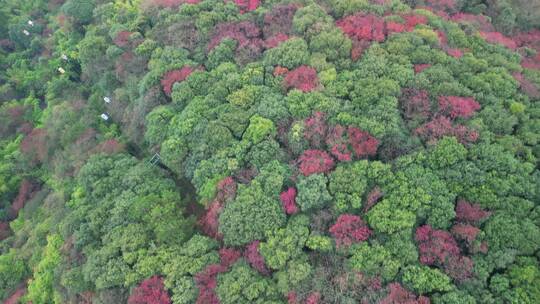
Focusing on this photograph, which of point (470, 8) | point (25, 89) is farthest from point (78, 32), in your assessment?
point (470, 8)

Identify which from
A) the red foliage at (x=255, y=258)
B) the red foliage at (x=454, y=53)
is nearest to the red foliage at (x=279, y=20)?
the red foliage at (x=454, y=53)

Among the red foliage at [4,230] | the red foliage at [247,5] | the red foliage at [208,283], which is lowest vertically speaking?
the red foliage at [4,230]

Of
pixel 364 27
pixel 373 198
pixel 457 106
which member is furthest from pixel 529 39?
pixel 373 198

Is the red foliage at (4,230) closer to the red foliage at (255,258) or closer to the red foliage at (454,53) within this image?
the red foliage at (255,258)

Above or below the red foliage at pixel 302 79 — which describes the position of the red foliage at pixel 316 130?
below

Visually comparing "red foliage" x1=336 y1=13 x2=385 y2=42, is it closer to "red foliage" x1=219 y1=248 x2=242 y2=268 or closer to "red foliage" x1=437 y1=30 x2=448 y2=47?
"red foliage" x1=437 y1=30 x2=448 y2=47

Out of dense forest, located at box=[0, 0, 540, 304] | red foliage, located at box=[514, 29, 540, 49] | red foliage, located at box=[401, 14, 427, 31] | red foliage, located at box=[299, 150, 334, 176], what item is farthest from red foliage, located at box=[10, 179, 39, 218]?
red foliage, located at box=[514, 29, 540, 49]

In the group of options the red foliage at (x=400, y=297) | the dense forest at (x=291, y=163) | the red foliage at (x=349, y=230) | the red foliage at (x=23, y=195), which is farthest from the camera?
the red foliage at (x=23, y=195)
